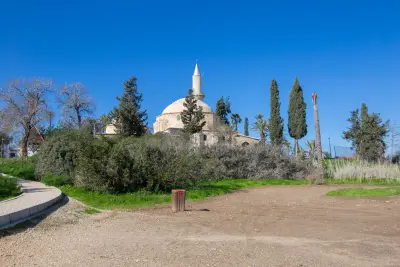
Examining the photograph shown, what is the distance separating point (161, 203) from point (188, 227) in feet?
15.2

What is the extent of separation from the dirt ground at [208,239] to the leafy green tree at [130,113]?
90.4 ft

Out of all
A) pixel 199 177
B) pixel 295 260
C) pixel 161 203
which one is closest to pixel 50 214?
pixel 161 203

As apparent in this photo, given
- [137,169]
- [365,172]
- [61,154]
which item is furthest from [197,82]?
[137,169]

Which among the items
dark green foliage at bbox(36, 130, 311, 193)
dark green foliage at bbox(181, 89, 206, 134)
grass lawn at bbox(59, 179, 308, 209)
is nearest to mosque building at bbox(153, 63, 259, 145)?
dark green foliage at bbox(181, 89, 206, 134)

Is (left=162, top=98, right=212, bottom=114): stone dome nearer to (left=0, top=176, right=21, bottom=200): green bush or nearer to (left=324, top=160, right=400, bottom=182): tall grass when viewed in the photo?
(left=324, top=160, right=400, bottom=182): tall grass

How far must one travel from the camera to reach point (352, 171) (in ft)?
84.5

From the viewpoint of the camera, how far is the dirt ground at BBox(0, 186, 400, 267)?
18.5 feet

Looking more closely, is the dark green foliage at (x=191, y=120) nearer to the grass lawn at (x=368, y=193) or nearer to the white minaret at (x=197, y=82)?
the white minaret at (x=197, y=82)

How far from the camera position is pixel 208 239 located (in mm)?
7117

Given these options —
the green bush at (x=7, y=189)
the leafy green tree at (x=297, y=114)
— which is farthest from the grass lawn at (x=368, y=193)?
the leafy green tree at (x=297, y=114)

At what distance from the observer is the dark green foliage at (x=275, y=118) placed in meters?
46.1

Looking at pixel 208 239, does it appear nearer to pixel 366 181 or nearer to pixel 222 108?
pixel 366 181

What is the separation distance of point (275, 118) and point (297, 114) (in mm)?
2794

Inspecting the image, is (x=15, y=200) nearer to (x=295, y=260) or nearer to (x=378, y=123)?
(x=295, y=260)
